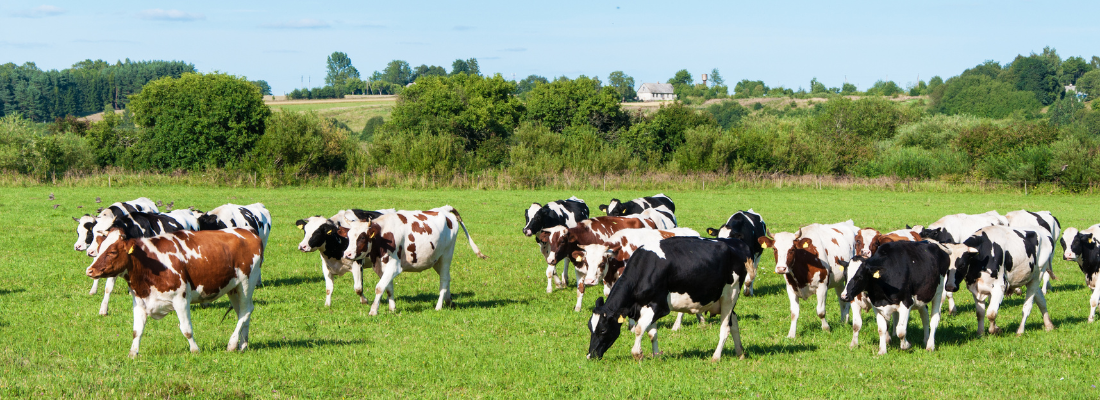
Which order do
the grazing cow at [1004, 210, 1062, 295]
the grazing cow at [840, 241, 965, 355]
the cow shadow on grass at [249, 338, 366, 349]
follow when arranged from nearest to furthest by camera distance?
the grazing cow at [840, 241, 965, 355] < the cow shadow on grass at [249, 338, 366, 349] < the grazing cow at [1004, 210, 1062, 295]

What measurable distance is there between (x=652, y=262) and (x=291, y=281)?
32.3 feet

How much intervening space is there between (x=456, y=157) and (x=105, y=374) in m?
46.8

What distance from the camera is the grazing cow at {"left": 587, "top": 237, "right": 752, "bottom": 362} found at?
9.96 m

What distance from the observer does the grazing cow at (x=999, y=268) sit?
11961mm

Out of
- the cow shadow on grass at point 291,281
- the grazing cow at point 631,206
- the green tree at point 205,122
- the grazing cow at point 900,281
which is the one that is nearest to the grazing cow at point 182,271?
the cow shadow on grass at point 291,281

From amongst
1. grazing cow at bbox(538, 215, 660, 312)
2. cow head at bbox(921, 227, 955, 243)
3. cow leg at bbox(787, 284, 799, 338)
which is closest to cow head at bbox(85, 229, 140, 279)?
grazing cow at bbox(538, 215, 660, 312)

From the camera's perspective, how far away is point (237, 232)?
35.5 ft

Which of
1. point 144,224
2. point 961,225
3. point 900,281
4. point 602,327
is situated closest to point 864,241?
point 961,225

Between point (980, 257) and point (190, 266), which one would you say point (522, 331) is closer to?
point (190, 266)

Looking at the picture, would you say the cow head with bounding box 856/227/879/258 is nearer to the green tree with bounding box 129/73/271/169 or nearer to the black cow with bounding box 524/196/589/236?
the black cow with bounding box 524/196/589/236

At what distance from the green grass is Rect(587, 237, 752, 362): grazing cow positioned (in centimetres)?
13219

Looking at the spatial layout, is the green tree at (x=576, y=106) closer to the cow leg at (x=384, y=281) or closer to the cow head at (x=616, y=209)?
the cow head at (x=616, y=209)

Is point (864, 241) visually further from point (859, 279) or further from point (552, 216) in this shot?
point (552, 216)

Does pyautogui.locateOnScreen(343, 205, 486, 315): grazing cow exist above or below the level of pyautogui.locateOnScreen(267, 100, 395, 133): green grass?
below
